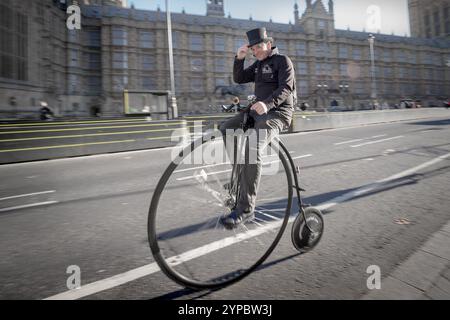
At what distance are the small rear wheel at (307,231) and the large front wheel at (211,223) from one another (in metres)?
0.14

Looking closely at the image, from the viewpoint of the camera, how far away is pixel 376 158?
7.56 meters

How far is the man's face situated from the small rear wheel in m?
1.50

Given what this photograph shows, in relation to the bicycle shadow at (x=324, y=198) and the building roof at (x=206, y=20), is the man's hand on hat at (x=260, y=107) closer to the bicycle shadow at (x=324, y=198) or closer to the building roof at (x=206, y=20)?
the bicycle shadow at (x=324, y=198)

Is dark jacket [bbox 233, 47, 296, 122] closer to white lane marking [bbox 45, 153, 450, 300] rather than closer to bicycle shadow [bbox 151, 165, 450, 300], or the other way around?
bicycle shadow [bbox 151, 165, 450, 300]

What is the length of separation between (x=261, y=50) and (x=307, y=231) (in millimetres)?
1704

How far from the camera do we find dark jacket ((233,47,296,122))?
91.3 inches

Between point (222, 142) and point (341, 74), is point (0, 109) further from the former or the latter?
point (341, 74)

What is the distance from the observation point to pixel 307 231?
2.45m

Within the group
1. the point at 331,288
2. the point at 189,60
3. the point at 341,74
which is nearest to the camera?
the point at 331,288

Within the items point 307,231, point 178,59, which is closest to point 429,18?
point 178,59

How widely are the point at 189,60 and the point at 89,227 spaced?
207ft

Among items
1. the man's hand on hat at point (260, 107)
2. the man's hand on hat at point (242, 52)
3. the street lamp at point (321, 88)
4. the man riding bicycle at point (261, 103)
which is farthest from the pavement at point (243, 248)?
the street lamp at point (321, 88)

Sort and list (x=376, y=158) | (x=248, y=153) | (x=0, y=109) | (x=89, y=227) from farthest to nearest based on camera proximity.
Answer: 1. (x=0, y=109)
2. (x=376, y=158)
3. (x=89, y=227)
4. (x=248, y=153)
